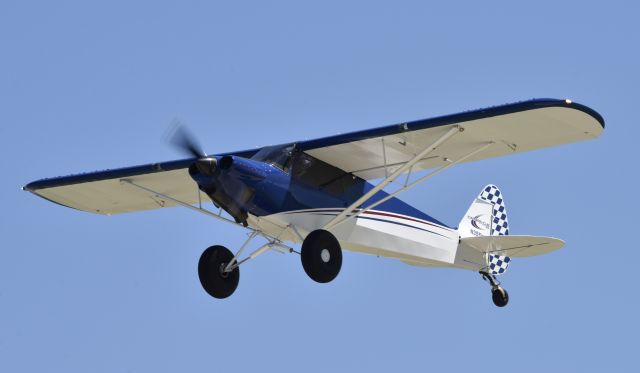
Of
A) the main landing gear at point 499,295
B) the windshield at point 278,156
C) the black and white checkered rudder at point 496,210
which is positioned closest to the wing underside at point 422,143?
the windshield at point 278,156

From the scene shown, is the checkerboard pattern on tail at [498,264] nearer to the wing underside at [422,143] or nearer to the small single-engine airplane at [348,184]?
the small single-engine airplane at [348,184]

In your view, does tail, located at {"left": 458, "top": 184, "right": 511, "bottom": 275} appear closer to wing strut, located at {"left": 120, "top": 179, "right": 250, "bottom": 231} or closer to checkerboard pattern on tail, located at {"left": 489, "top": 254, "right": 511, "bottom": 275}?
checkerboard pattern on tail, located at {"left": 489, "top": 254, "right": 511, "bottom": 275}

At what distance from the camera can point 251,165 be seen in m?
19.5

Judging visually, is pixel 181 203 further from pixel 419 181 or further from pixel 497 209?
pixel 497 209

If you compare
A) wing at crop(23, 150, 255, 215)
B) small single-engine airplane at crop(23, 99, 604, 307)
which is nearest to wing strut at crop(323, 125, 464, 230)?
small single-engine airplane at crop(23, 99, 604, 307)

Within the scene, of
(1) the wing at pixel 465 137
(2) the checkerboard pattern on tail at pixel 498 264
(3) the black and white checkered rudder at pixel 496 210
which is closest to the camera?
(1) the wing at pixel 465 137

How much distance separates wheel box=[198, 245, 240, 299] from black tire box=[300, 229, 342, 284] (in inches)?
62.7

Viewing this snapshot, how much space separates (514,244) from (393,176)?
325 cm

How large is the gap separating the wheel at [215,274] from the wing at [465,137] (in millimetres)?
2116

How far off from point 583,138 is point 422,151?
2.28 m

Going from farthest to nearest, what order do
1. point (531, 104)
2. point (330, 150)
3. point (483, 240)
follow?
point (483, 240) < point (330, 150) < point (531, 104)

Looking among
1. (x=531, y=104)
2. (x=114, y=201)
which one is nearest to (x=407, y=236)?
(x=531, y=104)

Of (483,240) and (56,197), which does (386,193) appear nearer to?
(483,240)

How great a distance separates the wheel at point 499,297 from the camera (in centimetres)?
2267
